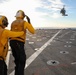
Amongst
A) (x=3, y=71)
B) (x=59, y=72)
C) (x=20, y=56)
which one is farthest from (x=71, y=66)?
(x=3, y=71)

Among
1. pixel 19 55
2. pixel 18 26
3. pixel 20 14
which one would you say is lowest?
pixel 19 55

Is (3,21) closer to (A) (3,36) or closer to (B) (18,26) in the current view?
(A) (3,36)

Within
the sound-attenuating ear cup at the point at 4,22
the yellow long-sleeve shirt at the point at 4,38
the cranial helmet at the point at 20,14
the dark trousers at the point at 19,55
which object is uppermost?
the cranial helmet at the point at 20,14

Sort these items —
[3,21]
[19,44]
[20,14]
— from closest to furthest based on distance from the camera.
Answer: [3,21] → [19,44] → [20,14]

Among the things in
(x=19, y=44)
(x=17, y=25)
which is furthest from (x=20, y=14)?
(x=19, y=44)

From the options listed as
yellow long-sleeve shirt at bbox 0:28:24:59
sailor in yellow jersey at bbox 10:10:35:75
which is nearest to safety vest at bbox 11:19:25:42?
sailor in yellow jersey at bbox 10:10:35:75

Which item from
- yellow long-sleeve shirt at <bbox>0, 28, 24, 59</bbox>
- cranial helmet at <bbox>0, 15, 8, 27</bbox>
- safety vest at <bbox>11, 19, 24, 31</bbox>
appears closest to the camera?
yellow long-sleeve shirt at <bbox>0, 28, 24, 59</bbox>

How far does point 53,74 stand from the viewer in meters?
8.46

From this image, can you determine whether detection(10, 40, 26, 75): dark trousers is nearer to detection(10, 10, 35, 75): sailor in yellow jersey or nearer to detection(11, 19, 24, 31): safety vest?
Answer: detection(10, 10, 35, 75): sailor in yellow jersey

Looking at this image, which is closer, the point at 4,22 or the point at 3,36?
the point at 3,36

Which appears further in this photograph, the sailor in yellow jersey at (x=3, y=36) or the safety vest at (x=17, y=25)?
the safety vest at (x=17, y=25)

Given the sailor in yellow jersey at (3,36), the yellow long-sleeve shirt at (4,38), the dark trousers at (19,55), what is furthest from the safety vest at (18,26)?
the yellow long-sleeve shirt at (4,38)

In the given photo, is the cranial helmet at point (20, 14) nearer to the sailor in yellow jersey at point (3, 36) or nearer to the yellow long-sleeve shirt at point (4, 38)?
the sailor in yellow jersey at point (3, 36)

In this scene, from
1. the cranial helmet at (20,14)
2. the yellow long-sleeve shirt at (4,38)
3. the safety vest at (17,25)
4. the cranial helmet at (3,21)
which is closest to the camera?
the yellow long-sleeve shirt at (4,38)
